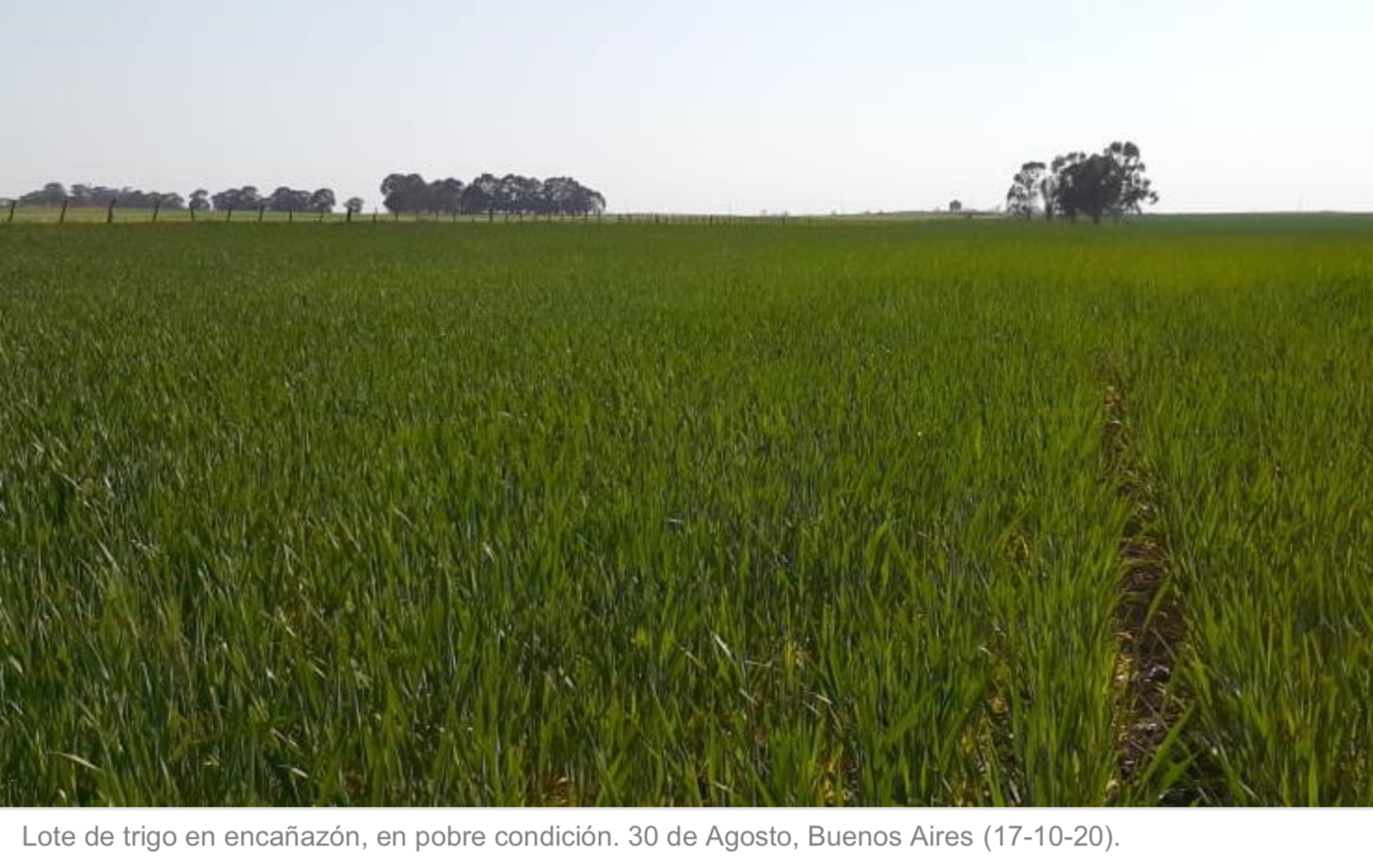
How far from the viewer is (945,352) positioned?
6262mm

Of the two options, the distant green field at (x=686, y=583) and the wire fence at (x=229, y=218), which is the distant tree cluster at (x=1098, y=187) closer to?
the wire fence at (x=229, y=218)

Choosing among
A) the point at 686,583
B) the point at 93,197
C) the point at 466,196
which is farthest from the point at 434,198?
the point at 686,583

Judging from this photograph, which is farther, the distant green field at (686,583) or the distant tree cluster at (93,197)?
the distant tree cluster at (93,197)

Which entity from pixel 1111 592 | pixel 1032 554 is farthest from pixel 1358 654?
pixel 1032 554

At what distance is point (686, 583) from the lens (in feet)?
7.45

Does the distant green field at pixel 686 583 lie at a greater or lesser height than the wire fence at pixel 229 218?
lesser

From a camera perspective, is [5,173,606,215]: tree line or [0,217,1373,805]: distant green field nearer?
[0,217,1373,805]: distant green field

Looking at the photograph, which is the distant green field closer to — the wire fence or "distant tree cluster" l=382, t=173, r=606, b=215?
the wire fence

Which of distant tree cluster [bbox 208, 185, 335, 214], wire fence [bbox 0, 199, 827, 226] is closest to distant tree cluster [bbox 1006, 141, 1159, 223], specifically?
wire fence [bbox 0, 199, 827, 226]

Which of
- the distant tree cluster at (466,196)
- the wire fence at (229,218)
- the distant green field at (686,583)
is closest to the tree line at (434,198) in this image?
the distant tree cluster at (466,196)

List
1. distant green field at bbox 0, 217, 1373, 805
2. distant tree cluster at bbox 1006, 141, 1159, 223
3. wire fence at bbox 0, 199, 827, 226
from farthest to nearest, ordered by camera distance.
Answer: distant tree cluster at bbox 1006, 141, 1159, 223
wire fence at bbox 0, 199, 827, 226
distant green field at bbox 0, 217, 1373, 805

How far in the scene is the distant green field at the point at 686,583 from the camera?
62.9 inches

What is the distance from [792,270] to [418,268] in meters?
6.41

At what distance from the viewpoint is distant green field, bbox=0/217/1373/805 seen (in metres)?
1.60
